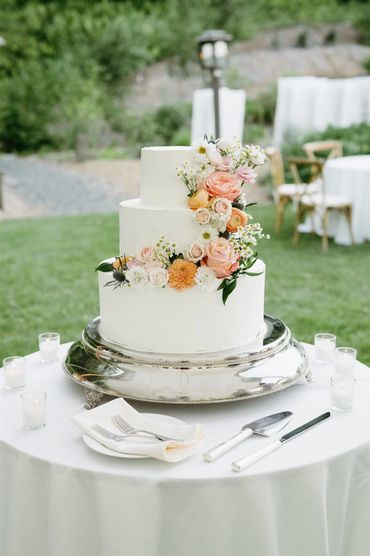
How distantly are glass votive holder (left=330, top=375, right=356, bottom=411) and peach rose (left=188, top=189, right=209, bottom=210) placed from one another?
0.71m

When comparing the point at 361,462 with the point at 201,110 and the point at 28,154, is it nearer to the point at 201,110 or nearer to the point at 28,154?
the point at 201,110

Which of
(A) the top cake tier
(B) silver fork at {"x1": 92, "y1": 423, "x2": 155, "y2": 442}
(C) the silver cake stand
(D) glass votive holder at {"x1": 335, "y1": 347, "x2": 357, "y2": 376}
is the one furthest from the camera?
(D) glass votive holder at {"x1": 335, "y1": 347, "x2": 357, "y2": 376}

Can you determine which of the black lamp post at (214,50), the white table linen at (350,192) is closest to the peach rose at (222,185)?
the white table linen at (350,192)

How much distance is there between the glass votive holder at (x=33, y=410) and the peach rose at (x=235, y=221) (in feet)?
2.60

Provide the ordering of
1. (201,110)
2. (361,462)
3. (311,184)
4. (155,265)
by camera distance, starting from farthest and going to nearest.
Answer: (201,110) < (311,184) < (155,265) < (361,462)

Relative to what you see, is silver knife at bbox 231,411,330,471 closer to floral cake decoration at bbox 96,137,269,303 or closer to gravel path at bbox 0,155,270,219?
floral cake decoration at bbox 96,137,269,303

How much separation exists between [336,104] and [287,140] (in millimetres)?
1136

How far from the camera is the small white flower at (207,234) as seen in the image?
207 cm

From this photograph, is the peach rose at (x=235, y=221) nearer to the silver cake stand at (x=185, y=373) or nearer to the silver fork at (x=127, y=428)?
the silver cake stand at (x=185, y=373)

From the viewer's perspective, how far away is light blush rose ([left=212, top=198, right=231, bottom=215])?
204 cm

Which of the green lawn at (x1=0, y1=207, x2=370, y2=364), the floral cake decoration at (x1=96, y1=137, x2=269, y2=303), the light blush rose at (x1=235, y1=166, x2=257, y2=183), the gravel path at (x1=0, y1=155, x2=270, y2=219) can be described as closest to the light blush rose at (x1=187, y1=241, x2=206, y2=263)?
the floral cake decoration at (x1=96, y1=137, x2=269, y2=303)

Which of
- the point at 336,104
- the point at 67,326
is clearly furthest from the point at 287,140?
the point at 67,326

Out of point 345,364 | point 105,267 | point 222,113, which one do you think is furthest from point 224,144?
point 222,113

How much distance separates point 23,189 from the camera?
1312 cm
